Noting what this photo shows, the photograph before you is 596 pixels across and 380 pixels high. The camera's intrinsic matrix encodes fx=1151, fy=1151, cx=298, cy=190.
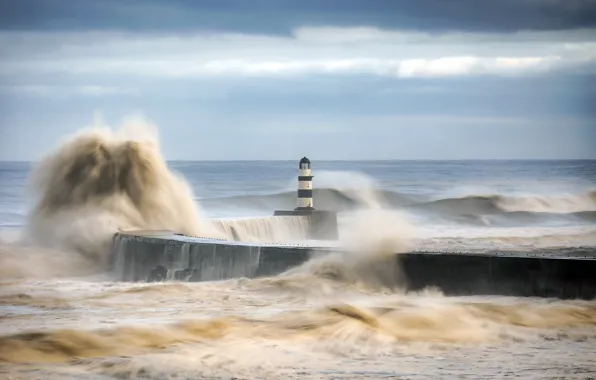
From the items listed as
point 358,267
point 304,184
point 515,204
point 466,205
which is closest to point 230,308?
point 358,267

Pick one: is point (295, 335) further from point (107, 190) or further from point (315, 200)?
point (315, 200)

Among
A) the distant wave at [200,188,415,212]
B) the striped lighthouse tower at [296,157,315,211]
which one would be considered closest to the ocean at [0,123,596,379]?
the striped lighthouse tower at [296,157,315,211]

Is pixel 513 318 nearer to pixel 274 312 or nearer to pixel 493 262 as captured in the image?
pixel 493 262

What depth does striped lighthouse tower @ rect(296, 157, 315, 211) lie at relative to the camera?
9.77 metres

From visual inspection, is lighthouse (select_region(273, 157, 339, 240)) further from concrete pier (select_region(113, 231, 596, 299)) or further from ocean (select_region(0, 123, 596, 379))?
concrete pier (select_region(113, 231, 596, 299))

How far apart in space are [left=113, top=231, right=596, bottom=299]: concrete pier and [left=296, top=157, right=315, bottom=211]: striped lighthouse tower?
1.98m

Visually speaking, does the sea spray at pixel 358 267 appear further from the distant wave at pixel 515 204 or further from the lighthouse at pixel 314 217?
the distant wave at pixel 515 204

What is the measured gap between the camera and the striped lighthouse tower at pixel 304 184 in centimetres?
977

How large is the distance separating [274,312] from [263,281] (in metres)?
0.94

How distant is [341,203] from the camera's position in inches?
538

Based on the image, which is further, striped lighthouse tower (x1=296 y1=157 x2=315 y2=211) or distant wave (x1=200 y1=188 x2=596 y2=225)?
distant wave (x1=200 y1=188 x2=596 y2=225)

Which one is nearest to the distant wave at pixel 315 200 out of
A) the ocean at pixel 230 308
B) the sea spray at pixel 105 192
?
the ocean at pixel 230 308

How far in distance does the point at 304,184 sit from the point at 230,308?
4021 mm

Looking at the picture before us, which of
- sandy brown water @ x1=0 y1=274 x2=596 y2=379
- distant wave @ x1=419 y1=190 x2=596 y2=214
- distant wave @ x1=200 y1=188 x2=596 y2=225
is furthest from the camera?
distant wave @ x1=419 y1=190 x2=596 y2=214
